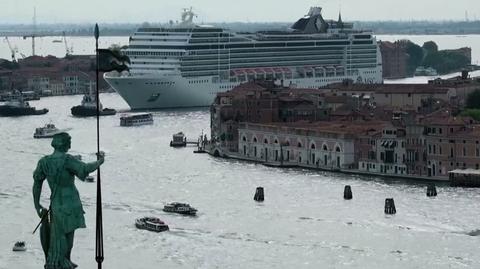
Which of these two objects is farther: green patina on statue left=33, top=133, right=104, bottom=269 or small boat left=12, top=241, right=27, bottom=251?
small boat left=12, top=241, right=27, bottom=251

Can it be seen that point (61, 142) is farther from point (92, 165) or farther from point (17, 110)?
point (17, 110)

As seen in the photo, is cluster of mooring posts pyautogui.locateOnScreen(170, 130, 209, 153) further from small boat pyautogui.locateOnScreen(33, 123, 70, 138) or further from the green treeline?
the green treeline

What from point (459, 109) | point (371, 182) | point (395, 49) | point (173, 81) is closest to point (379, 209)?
point (371, 182)

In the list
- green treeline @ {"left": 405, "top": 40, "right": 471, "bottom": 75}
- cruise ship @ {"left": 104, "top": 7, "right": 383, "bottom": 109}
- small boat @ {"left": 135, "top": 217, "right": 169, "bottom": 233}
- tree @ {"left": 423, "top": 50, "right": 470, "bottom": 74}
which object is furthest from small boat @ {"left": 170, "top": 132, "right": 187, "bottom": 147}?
tree @ {"left": 423, "top": 50, "right": 470, "bottom": 74}

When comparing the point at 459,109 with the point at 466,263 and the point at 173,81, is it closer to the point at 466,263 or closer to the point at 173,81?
the point at 173,81

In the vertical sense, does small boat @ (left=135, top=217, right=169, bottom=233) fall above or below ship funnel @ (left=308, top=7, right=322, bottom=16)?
below

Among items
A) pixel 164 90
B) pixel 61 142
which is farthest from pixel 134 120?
pixel 61 142
